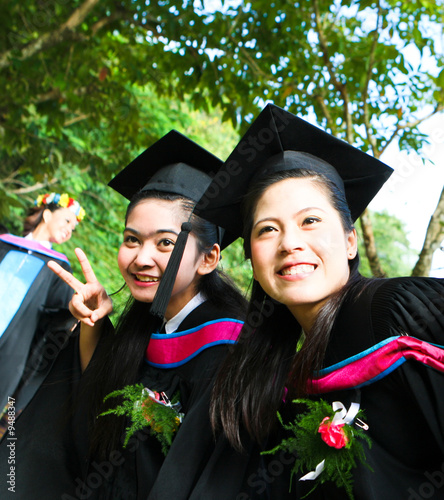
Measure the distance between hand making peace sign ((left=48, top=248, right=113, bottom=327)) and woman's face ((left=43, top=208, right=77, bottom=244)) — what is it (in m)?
2.13

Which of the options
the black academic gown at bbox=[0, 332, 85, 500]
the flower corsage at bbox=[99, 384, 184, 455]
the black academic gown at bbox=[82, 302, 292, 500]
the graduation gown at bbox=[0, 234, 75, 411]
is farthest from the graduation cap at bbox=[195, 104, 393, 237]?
the graduation gown at bbox=[0, 234, 75, 411]

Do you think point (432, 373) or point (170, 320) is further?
point (170, 320)

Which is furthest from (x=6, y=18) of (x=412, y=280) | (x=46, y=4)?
(x=412, y=280)

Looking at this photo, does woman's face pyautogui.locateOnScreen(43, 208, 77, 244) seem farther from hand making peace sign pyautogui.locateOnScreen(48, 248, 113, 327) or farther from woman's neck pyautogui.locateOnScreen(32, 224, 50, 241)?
hand making peace sign pyautogui.locateOnScreen(48, 248, 113, 327)

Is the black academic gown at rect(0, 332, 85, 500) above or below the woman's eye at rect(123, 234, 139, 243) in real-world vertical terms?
below

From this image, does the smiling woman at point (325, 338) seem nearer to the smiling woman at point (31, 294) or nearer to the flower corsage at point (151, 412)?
the flower corsage at point (151, 412)

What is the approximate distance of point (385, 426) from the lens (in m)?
1.44

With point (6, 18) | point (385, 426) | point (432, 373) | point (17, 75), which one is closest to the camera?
point (432, 373)

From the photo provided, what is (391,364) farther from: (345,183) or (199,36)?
(199,36)

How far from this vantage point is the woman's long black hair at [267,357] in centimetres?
159

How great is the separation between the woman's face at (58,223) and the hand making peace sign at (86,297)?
2.13 metres

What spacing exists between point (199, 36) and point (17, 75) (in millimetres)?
1969

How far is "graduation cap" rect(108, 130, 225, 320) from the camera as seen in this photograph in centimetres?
236

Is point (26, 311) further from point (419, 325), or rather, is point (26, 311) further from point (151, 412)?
point (419, 325)
